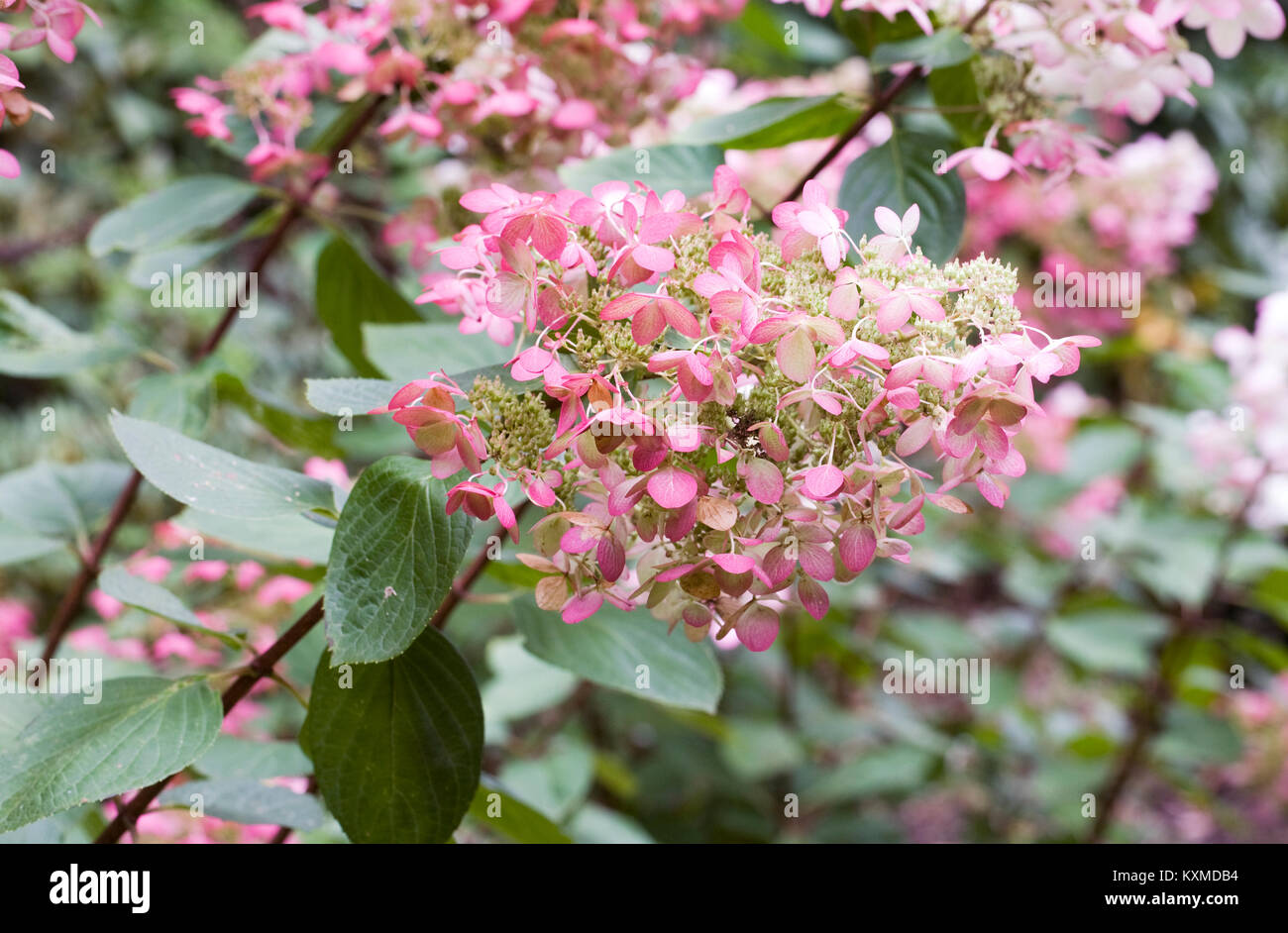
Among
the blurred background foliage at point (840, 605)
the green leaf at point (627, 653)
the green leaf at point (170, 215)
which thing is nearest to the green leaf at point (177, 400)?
the blurred background foliage at point (840, 605)

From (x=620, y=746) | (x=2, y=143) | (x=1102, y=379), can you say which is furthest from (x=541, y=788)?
(x=1102, y=379)

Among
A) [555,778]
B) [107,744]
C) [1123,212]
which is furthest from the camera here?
[1123,212]

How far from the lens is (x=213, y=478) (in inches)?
22.4

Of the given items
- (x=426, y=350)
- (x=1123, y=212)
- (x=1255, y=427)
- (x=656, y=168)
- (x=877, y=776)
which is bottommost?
(x=877, y=776)

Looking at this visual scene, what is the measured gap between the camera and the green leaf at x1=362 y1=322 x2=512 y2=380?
73cm

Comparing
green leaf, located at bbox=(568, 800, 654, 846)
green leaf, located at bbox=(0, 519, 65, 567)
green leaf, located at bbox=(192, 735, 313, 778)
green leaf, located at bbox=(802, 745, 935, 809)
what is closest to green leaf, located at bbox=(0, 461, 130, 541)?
green leaf, located at bbox=(0, 519, 65, 567)

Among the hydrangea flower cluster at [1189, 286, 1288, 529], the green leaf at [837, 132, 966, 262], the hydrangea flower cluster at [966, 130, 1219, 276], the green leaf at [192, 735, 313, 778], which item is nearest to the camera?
the green leaf at [837, 132, 966, 262]

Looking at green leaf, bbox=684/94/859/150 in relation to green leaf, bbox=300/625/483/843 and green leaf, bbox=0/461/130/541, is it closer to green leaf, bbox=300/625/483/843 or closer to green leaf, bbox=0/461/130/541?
green leaf, bbox=300/625/483/843

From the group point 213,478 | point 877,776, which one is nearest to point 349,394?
point 213,478

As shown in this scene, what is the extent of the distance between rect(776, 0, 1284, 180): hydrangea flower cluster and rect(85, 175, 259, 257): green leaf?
0.55 meters

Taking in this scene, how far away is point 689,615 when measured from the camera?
502 millimetres

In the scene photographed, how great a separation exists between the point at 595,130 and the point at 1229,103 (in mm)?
2567

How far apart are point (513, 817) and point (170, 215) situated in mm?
614

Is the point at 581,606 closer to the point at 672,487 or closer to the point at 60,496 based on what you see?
the point at 672,487
